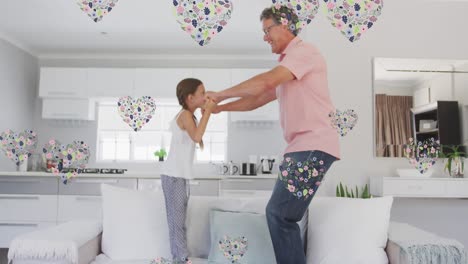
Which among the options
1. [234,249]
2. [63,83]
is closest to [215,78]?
[63,83]

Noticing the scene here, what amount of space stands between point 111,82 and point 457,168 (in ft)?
12.1

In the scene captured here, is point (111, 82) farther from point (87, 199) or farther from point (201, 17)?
point (201, 17)

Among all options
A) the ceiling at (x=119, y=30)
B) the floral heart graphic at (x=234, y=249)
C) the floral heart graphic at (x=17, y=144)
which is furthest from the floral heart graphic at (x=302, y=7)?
the ceiling at (x=119, y=30)

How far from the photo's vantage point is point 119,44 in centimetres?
474

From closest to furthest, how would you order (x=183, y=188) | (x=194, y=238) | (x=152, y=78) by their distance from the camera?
1. (x=183, y=188)
2. (x=194, y=238)
3. (x=152, y=78)

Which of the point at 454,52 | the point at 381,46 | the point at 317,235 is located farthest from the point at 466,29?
the point at 317,235

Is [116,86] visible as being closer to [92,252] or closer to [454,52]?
[92,252]

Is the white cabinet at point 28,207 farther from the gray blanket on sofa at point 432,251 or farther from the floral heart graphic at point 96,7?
the gray blanket on sofa at point 432,251

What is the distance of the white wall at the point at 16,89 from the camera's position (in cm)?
453

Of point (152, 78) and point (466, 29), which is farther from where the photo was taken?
point (152, 78)

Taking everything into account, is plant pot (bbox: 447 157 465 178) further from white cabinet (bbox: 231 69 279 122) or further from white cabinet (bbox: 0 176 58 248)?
white cabinet (bbox: 0 176 58 248)

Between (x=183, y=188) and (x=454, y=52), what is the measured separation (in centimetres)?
299

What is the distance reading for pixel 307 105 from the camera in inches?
54.1

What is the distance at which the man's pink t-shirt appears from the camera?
4.48 feet
